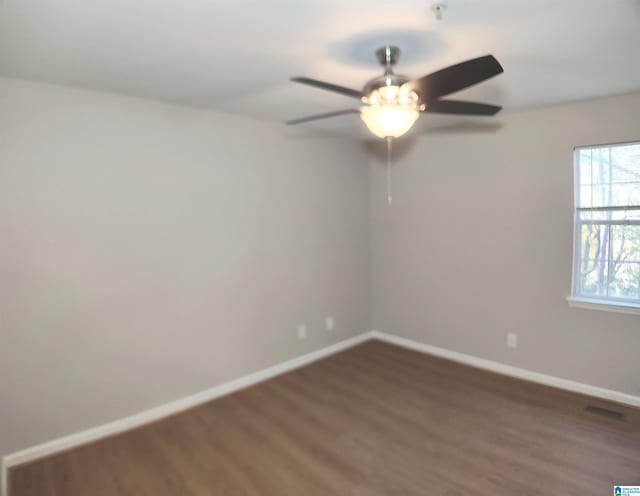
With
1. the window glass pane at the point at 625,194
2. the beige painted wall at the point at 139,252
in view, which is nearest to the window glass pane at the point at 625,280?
the window glass pane at the point at 625,194

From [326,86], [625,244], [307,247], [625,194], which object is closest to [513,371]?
[625,244]

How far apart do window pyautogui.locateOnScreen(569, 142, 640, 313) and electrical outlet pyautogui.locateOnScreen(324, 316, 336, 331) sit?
7.30ft

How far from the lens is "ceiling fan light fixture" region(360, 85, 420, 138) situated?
1802mm

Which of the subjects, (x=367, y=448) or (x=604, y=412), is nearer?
(x=367, y=448)

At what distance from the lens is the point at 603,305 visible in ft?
9.89

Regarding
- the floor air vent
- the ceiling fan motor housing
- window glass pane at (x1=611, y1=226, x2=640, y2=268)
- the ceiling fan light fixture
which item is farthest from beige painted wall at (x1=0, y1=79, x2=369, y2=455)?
window glass pane at (x1=611, y1=226, x2=640, y2=268)

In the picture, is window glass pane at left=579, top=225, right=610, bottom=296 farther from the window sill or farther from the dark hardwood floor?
the dark hardwood floor

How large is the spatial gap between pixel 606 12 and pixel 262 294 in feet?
9.74

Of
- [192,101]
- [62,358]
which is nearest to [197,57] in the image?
[192,101]

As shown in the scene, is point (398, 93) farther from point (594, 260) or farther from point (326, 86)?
point (594, 260)

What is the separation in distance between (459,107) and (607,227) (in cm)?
188

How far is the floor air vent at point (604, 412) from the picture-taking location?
2812 mm

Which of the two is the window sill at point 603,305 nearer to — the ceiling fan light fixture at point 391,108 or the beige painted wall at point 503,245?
the beige painted wall at point 503,245

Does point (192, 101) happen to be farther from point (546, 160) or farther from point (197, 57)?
point (546, 160)
